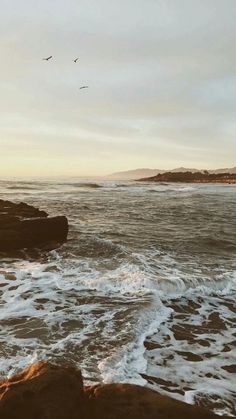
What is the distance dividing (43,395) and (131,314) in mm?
4821

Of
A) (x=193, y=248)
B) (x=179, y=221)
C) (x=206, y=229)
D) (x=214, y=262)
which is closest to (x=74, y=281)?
(x=214, y=262)

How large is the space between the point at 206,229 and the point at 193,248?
5.18 meters

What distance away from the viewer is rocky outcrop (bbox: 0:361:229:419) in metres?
3.85

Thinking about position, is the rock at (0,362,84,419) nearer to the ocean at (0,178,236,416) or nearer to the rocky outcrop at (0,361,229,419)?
the rocky outcrop at (0,361,229,419)

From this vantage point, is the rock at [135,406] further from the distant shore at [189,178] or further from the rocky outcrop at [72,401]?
the distant shore at [189,178]

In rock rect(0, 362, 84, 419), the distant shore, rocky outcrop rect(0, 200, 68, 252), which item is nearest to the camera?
rock rect(0, 362, 84, 419)

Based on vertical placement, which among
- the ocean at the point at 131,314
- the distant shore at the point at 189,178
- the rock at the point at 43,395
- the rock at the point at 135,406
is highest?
the distant shore at the point at 189,178

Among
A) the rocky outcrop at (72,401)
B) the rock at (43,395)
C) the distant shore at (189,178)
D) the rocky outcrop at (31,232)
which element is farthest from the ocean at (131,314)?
the distant shore at (189,178)

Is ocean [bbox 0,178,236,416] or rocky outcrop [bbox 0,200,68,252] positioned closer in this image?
ocean [bbox 0,178,236,416]

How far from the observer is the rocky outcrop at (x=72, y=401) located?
385 cm

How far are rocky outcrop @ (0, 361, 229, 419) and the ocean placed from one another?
5.51 ft

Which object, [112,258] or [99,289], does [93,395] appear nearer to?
[99,289]

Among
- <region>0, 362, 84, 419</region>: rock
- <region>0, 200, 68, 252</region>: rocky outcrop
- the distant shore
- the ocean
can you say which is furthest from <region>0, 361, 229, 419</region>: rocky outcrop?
the distant shore

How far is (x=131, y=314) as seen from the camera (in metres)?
8.59
